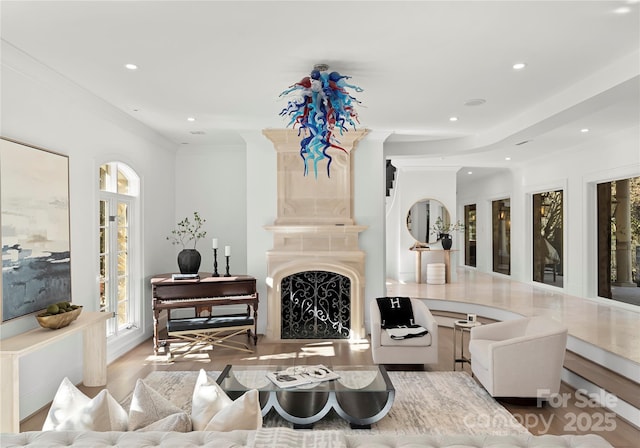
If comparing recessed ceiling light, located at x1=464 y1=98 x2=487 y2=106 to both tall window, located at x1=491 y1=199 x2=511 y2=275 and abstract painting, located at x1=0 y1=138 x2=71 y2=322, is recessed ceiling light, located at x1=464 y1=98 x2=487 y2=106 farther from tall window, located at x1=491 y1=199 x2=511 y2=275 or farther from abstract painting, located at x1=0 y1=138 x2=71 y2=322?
tall window, located at x1=491 y1=199 x2=511 y2=275

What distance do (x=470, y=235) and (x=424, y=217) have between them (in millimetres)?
3494

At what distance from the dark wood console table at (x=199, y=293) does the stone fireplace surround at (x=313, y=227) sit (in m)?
0.41

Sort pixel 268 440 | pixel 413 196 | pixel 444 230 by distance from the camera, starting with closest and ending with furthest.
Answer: pixel 268 440 < pixel 444 230 < pixel 413 196

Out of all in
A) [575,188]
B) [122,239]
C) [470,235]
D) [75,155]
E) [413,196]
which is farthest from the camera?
[470,235]

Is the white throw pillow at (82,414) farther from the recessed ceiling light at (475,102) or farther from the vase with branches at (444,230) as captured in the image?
the vase with branches at (444,230)

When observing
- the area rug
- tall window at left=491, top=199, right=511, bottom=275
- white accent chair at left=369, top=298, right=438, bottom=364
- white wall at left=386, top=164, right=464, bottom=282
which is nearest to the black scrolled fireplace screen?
white accent chair at left=369, top=298, right=438, bottom=364

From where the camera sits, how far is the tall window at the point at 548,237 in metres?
8.22

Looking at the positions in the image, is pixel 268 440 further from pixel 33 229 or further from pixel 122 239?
pixel 122 239

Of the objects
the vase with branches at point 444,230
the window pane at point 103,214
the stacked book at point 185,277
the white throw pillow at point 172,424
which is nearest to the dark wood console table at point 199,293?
the stacked book at point 185,277

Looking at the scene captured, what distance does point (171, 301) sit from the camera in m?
5.13

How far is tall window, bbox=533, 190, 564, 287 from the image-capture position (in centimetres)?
822

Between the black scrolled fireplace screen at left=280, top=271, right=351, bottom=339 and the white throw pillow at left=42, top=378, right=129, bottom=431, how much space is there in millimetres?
4105

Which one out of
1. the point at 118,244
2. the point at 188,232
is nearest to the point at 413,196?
the point at 188,232

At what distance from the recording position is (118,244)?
5.14 m
